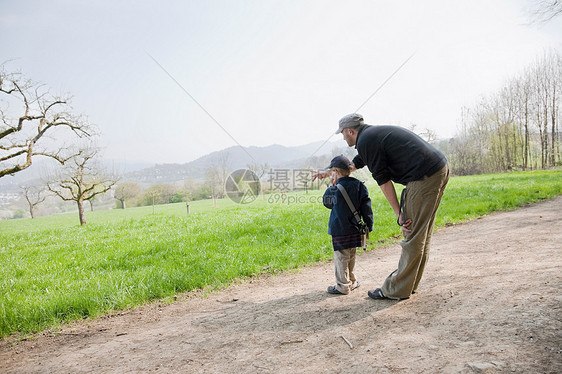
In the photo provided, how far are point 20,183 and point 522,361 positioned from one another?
59275 mm

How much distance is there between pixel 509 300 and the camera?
3.68m

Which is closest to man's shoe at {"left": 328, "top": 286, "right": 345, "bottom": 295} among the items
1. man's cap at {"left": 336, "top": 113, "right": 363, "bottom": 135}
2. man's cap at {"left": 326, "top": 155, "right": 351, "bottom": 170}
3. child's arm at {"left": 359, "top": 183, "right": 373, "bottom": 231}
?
child's arm at {"left": 359, "top": 183, "right": 373, "bottom": 231}

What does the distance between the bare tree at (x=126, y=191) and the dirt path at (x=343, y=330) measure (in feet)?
173

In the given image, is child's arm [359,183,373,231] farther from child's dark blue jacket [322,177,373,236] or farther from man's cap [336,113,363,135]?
man's cap [336,113,363,135]

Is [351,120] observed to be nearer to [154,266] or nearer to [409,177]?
[409,177]

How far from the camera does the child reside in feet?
16.2

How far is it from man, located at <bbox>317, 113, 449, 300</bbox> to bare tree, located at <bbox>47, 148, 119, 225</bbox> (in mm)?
31008

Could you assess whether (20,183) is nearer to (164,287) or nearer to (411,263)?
(164,287)

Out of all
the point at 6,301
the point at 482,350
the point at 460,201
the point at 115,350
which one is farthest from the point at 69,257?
the point at 460,201

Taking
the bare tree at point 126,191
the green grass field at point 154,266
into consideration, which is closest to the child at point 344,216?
the green grass field at point 154,266

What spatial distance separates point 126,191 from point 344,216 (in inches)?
2296

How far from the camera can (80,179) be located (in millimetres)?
31234

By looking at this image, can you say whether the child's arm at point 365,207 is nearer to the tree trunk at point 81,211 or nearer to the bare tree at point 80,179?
the bare tree at point 80,179

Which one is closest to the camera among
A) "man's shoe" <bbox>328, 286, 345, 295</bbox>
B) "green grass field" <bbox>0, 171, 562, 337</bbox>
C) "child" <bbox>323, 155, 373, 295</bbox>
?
"child" <bbox>323, 155, 373, 295</bbox>
